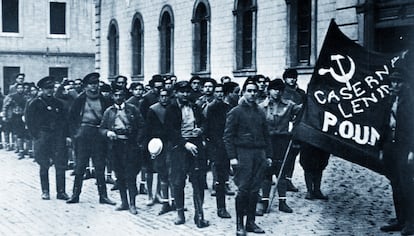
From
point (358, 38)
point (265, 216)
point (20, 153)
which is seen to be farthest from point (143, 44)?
point (265, 216)

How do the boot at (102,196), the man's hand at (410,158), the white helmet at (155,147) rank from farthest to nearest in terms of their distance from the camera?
the boot at (102,196), the white helmet at (155,147), the man's hand at (410,158)


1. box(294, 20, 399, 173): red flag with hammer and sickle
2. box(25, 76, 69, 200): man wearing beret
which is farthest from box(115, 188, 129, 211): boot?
box(294, 20, 399, 173): red flag with hammer and sickle

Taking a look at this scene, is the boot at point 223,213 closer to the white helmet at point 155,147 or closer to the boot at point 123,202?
the white helmet at point 155,147

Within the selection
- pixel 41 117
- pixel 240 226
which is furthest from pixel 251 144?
pixel 41 117

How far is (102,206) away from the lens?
10742 mm

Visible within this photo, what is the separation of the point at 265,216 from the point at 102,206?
2.73 m

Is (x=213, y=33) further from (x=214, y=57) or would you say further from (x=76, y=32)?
(x=76, y=32)

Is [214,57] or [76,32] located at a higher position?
[76,32]

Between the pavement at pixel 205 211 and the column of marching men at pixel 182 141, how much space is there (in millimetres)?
220

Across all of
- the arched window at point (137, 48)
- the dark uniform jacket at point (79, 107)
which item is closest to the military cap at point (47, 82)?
the dark uniform jacket at point (79, 107)

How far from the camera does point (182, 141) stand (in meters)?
9.60

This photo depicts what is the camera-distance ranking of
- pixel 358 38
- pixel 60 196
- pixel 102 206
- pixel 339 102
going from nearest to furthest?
pixel 339 102 < pixel 102 206 < pixel 60 196 < pixel 358 38

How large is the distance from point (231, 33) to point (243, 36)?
1.45 feet

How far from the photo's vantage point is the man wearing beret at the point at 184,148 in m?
9.31
